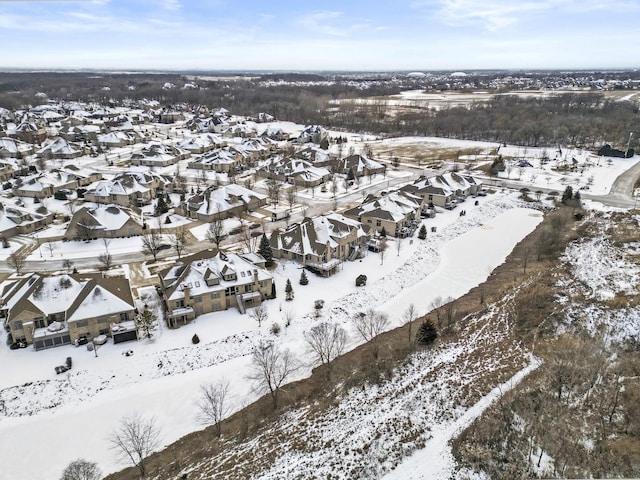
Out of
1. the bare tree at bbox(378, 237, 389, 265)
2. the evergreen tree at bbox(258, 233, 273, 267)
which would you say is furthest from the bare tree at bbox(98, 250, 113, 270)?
the bare tree at bbox(378, 237, 389, 265)

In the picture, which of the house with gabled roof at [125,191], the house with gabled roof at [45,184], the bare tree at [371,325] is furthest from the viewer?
the house with gabled roof at [45,184]

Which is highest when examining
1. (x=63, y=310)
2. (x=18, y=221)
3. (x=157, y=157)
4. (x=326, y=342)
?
(x=157, y=157)

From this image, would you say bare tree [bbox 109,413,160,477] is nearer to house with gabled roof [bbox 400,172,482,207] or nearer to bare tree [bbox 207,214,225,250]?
bare tree [bbox 207,214,225,250]

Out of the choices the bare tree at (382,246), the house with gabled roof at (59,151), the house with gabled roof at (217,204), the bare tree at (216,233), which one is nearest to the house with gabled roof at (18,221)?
the house with gabled roof at (217,204)

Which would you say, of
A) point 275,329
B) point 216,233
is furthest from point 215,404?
point 216,233

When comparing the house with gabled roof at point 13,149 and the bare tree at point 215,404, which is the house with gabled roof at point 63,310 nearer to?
the bare tree at point 215,404

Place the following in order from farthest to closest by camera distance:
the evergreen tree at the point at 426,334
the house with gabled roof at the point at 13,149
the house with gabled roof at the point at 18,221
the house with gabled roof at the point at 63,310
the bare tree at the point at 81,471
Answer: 1. the house with gabled roof at the point at 13,149
2. the house with gabled roof at the point at 18,221
3. the evergreen tree at the point at 426,334
4. the house with gabled roof at the point at 63,310
5. the bare tree at the point at 81,471

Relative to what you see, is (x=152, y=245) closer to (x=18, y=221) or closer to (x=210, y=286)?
(x=210, y=286)
